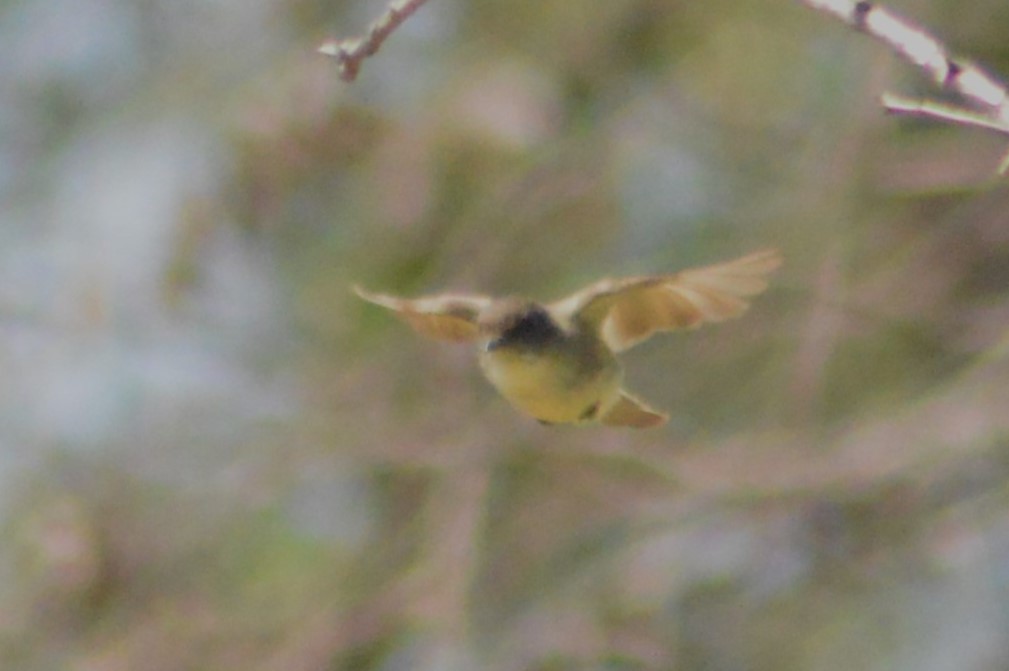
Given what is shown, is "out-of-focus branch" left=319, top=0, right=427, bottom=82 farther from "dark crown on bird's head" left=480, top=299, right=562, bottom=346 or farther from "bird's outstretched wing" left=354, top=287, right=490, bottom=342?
"dark crown on bird's head" left=480, top=299, right=562, bottom=346

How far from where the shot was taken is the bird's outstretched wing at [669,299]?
179 cm

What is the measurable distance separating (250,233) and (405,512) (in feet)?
5.03

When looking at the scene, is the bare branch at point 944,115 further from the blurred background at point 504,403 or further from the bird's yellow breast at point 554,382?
the blurred background at point 504,403

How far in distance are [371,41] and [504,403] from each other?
3.54m

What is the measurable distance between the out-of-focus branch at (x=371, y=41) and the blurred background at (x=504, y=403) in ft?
9.85

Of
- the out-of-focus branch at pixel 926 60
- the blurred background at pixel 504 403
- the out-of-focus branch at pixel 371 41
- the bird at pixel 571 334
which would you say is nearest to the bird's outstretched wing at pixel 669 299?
the bird at pixel 571 334

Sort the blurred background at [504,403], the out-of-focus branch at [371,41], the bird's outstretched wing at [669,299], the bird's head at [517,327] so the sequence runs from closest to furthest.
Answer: the out-of-focus branch at [371,41], the bird's outstretched wing at [669,299], the bird's head at [517,327], the blurred background at [504,403]

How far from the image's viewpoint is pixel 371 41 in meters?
1.57

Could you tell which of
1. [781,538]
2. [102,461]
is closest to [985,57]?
[781,538]

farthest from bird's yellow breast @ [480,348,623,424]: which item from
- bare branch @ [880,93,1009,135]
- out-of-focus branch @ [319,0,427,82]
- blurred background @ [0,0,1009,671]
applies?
blurred background @ [0,0,1009,671]

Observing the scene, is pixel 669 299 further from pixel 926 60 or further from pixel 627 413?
pixel 926 60

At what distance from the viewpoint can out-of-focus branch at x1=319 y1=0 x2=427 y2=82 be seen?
1.51 meters

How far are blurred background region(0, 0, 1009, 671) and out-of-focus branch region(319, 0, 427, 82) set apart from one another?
3.00m

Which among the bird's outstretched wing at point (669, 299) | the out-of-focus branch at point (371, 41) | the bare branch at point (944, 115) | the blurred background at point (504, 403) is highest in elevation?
the blurred background at point (504, 403)
